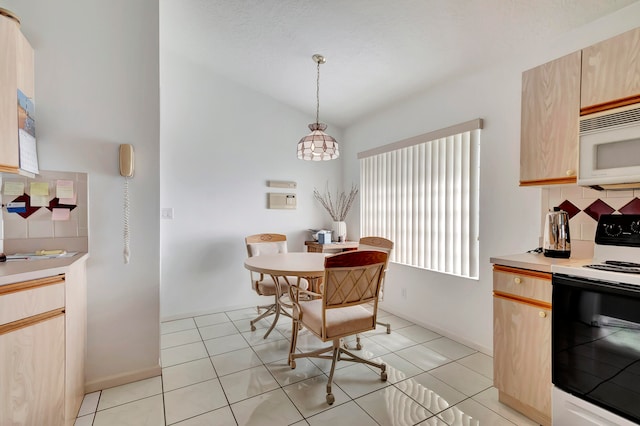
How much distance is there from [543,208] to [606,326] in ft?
3.32

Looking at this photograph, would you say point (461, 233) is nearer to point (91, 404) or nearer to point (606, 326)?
point (606, 326)

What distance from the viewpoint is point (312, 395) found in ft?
6.37

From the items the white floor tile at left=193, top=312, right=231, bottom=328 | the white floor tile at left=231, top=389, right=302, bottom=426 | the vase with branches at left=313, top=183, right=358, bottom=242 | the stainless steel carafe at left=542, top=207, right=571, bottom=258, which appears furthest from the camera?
the vase with branches at left=313, top=183, right=358, bottom=242

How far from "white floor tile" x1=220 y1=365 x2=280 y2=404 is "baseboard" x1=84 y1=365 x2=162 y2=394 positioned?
1.71 ft

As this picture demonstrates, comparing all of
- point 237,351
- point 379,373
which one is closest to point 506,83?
point 379,373

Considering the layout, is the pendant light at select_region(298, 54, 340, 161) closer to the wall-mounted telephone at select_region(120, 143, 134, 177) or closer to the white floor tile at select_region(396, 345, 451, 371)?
the wall-mounted telephone at select_region(120, 143, 134, 177)

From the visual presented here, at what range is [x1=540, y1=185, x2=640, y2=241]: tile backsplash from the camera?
Result: 173cm

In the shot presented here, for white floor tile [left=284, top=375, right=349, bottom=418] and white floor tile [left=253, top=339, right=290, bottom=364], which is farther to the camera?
white floor tile [left=253, top=339, right=290, bottom=364]

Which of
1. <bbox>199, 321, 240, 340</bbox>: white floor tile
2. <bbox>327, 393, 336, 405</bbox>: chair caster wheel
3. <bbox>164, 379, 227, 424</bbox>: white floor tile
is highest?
<bbox>327, 393, 336, 405</bbox>: chair caster wheel

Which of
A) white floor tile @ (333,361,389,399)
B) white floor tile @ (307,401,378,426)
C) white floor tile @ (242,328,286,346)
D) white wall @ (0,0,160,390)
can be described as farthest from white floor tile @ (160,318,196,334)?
white floor tile @ (307,401,378,426)

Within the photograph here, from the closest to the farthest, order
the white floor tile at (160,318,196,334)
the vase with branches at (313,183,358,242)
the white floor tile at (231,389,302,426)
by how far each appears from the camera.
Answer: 1. the white floor tile at (231,389,302,426)
2. the white floor tile at (160,318,196,334)
3. the vase with branches at (313,183,358,242)

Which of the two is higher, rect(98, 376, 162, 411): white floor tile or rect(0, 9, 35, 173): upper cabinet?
rect(0, 9, 35, 173): upper cabinet

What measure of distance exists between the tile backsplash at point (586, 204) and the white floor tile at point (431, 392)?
1.36 metres

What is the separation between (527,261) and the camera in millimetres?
1700
